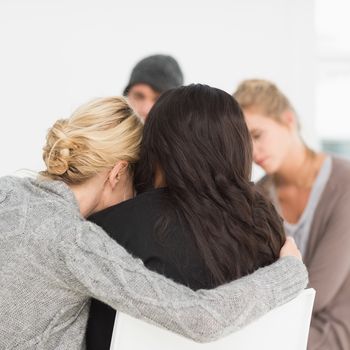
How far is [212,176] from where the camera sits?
1.28 meters

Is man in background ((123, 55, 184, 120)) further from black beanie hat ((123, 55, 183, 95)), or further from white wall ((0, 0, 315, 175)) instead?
white wall ((0, 0, 315, 175))

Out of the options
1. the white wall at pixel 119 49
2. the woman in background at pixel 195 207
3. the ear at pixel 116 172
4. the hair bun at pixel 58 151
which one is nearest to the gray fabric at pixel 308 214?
the woman in background at pixel 195 207

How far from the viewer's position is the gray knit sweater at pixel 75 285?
1.11 meters

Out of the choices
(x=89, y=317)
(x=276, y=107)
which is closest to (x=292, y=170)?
(x=276, y=107)

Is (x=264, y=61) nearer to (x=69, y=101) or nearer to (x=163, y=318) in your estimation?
(x=69, y=101)

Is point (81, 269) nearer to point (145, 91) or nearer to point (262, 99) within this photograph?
point (262, 99)

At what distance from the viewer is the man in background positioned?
2.45m

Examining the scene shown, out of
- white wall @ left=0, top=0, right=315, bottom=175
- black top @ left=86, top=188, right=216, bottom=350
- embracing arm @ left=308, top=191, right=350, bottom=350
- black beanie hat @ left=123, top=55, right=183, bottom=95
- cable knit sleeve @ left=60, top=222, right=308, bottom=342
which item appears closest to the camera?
cable knit sleeve @ left=60, top=222, right=308, bottom=342

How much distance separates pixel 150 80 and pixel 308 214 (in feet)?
2.73

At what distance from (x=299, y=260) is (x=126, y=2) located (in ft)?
8.68

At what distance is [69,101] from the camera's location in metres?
3.54

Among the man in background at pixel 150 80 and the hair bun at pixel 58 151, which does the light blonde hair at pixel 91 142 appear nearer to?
the hair bun at pixel 58 151

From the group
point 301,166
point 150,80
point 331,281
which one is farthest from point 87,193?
point 150,80

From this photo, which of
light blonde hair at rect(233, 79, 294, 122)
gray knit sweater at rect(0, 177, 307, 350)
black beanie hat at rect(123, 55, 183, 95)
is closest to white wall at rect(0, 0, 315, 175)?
black beanie hat at rect(123, 55, 183, 95)
